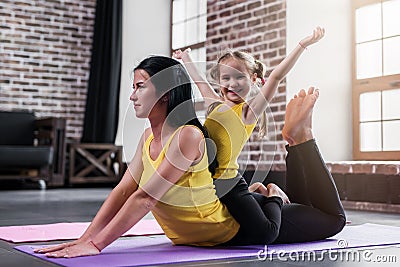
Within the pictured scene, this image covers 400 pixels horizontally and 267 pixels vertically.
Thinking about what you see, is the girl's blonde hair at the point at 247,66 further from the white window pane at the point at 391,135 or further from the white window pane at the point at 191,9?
the white window pane at the point at 191,9

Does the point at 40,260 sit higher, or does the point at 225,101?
the point at 225,101

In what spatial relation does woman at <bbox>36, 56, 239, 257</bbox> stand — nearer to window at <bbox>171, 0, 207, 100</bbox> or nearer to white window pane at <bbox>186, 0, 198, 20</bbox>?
window at <bbox>171, 0, 207, 100</bbox>

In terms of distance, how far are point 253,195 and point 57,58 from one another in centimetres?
570

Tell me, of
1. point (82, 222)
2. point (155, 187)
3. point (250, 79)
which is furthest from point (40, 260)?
point (82, 222)

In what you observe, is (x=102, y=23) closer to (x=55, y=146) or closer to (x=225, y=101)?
(x=55, y=146)

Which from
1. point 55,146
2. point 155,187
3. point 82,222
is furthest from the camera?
point 55,146

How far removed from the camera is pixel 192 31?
7105mm

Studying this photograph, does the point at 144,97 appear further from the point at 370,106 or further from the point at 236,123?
the point at 370,106

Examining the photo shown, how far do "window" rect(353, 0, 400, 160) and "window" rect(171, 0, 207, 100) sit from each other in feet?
6.43

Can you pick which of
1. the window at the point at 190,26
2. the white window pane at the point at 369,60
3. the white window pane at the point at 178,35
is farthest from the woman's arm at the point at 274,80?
the white window pane at the point at 178,35

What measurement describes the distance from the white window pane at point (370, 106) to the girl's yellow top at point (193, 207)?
2.98m

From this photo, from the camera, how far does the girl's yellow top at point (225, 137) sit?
214cm

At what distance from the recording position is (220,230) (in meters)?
2.13

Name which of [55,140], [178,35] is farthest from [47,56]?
[178,35]
